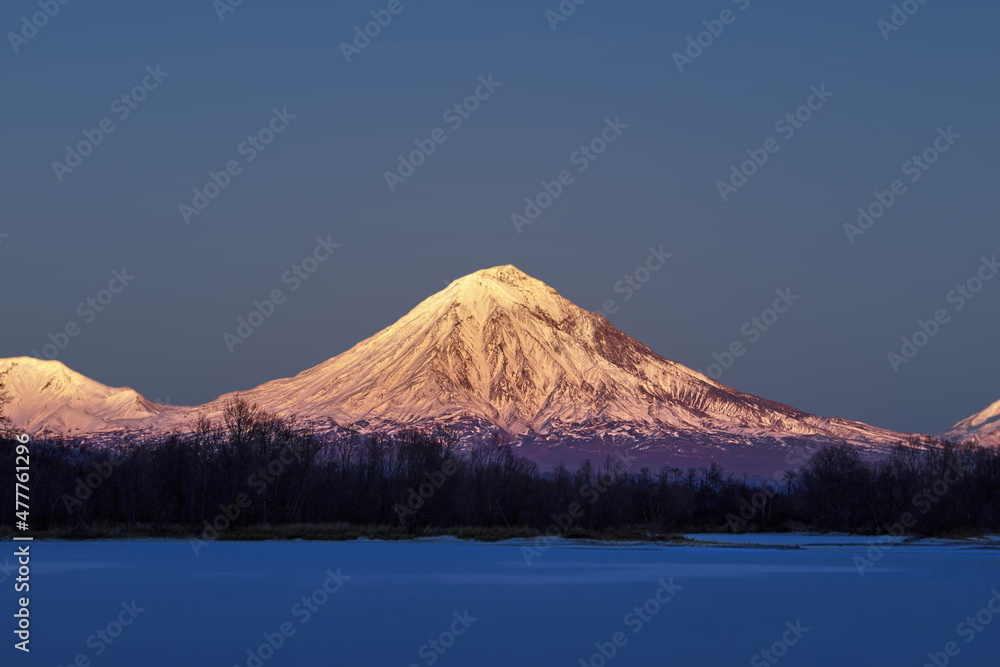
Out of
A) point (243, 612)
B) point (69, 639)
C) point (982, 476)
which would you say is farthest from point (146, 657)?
point (982, 476)

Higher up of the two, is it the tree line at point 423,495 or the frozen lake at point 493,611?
the frozen lake at point 493,611

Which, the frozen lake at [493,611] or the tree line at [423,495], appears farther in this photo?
the tree line at [423,495]

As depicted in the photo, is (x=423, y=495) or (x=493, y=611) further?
(x=423, y=495)

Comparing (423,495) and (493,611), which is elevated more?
(493,611)

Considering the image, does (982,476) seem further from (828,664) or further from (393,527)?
(828,664)

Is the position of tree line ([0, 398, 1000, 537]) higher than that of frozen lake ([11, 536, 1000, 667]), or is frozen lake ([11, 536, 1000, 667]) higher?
frozen lake ([11, 536, 1000, 667])
